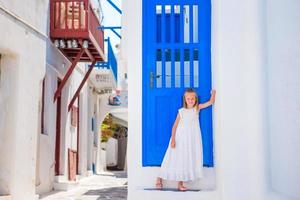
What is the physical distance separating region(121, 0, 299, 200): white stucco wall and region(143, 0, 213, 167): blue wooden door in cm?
19

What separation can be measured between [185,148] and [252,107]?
1108 millimetres

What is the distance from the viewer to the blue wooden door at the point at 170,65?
5.78m

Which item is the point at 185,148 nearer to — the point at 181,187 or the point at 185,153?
the point at 185,153

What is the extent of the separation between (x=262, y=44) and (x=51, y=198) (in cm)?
734

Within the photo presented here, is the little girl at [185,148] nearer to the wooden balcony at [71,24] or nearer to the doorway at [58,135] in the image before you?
the wooden balcony at [71,24]

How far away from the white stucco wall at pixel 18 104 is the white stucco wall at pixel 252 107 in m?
3.90

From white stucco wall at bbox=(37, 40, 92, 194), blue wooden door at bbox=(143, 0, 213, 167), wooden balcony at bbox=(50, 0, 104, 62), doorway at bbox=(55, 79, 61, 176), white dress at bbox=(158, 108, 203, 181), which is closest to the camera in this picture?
white dress at bbox=(158, 108, 203, 181)

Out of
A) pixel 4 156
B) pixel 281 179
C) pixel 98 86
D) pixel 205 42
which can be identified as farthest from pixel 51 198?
pixel 98 86

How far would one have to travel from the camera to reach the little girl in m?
5.52

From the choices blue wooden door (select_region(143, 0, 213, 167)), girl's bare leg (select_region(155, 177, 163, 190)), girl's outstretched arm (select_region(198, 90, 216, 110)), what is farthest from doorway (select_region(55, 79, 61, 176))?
girl's outstretched arm (select_region(198, 90, 216, 110))

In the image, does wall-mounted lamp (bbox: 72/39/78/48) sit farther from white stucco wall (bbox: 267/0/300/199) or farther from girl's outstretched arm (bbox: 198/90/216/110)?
white stucco wall (bbox: 267/0/300/199)

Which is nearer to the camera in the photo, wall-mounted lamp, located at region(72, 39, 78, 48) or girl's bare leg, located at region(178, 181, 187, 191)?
girl's bare leg, located at region(178, 181, 187, 191)

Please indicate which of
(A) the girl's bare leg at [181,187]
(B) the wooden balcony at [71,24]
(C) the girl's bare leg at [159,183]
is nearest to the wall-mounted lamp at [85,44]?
(B) the wooden balcony at [71,24]

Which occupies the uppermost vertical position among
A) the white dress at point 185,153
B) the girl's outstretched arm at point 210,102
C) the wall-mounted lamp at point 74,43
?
the wall-mounted lamp at point 74,43
